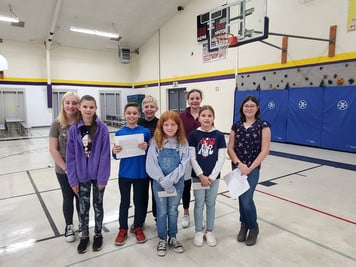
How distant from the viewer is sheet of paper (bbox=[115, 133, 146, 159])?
2.09 meters

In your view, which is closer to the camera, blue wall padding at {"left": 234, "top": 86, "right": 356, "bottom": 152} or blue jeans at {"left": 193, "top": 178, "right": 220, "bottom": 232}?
blue jeans at {"left": 193, "top": 178, "right": 220, "bottom": 232}

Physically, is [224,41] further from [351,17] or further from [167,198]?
[167,198]

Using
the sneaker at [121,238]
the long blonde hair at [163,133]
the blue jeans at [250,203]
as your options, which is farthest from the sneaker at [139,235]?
the blue jeans at [250,203]

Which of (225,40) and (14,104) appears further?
(14,104)

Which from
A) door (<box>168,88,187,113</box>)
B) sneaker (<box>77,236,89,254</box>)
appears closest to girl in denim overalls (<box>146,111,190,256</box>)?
sneaker (<box>77,236,89,254</box>)

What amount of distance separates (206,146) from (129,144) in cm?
66

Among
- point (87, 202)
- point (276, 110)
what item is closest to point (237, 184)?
point (87, 202)

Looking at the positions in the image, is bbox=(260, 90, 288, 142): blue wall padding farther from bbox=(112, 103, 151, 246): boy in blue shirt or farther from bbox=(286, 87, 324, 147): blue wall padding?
bbox=(112, 103, 151, 246): boy in blue shirt

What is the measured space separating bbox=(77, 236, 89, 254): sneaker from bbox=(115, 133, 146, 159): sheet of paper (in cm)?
80

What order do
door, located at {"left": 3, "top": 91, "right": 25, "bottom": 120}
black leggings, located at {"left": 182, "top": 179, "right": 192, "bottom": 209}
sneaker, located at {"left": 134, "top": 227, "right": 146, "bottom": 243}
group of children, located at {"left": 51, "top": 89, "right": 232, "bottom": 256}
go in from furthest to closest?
1. door, located at {"left": 3, "top": 91, "right": 25, "bottom": 120}
2. black leggings, located at {"left": 182, "top": 179, "right": 192, "bottom": 209}
3. sneaker, located at {"left": 134, "top": 227, "right": 146, "bottom": 243}
4. group of children, located at {"left": 51, "top": 89, "right": 232, "bottom": 256}

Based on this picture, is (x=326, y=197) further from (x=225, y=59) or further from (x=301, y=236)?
(x=225, y=59)

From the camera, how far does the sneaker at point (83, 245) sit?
209 centimetres

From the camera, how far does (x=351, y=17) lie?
230 inches

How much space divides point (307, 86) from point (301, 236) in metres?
5.51
